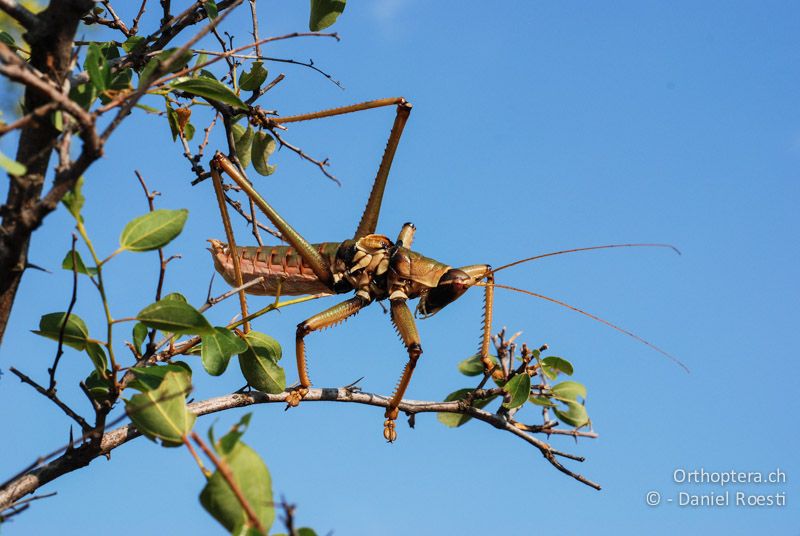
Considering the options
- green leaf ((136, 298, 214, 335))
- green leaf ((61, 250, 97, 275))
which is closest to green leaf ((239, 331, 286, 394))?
green leaf ((136, 298, 214, 335))

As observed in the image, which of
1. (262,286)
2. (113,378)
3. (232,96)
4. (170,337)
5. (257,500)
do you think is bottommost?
(257,500)

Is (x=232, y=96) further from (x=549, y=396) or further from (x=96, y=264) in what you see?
(x=549, y=396)

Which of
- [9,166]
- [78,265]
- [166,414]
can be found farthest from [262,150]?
[9,166]

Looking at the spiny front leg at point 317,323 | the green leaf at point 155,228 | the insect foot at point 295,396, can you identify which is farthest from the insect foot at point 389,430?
the green leaf at point 155,228

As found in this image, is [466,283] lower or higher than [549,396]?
higher

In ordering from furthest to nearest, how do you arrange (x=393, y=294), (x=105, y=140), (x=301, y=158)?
(x=393, y=294)
(x=301, y=158)
(x=105, y=140)

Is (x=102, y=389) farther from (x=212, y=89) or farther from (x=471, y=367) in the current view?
(x=471, y=367)

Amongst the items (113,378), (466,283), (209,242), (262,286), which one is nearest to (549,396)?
(466,283)
